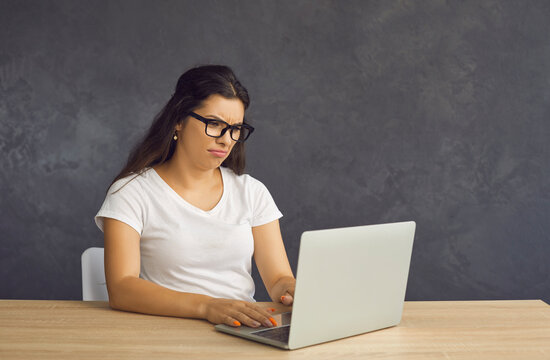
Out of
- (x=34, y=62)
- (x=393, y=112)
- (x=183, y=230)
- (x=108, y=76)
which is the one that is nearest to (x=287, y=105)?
(x=393, y=112)

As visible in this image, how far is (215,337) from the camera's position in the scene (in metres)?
1.37

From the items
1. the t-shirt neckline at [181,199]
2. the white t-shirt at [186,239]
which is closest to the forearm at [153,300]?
the white t-shirt at [186,239]

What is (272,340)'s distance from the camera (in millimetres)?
1301

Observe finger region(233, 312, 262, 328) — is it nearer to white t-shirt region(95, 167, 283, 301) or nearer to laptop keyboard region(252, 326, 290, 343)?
laptop keyboard region(252, 326, 290, 343)

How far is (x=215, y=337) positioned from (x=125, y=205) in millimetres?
611

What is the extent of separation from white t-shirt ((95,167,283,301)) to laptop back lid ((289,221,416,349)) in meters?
0.65

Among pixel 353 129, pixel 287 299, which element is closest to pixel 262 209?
pixel 287 299

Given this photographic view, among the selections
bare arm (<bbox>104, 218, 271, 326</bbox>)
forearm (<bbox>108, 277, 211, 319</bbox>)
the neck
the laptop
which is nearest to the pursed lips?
the neck

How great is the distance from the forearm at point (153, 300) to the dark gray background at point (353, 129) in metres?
1.97

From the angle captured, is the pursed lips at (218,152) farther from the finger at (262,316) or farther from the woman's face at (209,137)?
the finger at (262,316)

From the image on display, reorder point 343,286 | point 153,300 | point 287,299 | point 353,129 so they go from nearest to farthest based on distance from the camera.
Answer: point 343,286
point 153,300
point 287,299
point 353,129

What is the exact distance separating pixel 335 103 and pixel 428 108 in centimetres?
54

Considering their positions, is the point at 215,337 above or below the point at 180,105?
below

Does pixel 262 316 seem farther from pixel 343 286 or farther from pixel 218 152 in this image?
pixel 218 152
